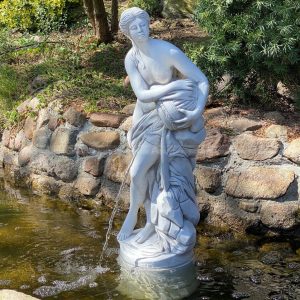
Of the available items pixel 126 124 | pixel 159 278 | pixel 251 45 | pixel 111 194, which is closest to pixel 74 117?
pixel 126 124

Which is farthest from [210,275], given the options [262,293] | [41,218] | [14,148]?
[14,148]

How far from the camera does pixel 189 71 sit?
381 cm

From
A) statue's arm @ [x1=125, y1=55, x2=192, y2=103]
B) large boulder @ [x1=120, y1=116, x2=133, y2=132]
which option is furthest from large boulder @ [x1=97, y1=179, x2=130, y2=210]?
statue's arm @ [x1=125, y1=55, x2=192, y2=103]

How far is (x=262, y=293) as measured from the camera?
395 cm

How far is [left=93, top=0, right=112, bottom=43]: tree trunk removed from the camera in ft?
26.2

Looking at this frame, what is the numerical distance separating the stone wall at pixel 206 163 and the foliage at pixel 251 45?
0.39 meters

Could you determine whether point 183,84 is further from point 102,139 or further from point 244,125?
point 102,139

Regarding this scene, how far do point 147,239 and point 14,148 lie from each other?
333 cm

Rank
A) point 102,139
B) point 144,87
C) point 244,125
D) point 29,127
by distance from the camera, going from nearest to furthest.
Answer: point 144,87, point 244,125, point 102,139, point 29,127

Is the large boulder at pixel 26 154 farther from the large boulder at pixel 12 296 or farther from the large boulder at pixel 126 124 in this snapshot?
the large boulder at pixel 12 296

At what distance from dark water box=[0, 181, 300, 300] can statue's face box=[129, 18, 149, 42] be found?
1.60 m

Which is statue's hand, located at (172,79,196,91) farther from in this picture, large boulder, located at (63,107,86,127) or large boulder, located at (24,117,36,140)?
large boulder, located at (24,117,36,140)

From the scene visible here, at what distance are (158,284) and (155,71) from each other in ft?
4.45

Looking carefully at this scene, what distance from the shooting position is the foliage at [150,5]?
907 centimetres
